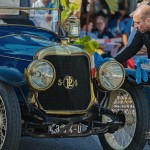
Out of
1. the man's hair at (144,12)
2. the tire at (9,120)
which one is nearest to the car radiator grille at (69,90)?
the tire at (9,120)

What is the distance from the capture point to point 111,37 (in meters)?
13.9

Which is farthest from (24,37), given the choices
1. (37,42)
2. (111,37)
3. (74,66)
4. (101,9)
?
(101,9)

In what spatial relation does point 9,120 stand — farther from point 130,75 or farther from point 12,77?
point 130,75

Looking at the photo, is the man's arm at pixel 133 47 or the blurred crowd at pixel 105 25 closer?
the man's arm at pixel 133 47

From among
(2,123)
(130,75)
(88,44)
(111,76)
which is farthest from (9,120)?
(88,44)

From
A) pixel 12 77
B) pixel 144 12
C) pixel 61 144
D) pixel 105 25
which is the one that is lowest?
pixel 61 144

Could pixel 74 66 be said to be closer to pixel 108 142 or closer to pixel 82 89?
pixel 82 89

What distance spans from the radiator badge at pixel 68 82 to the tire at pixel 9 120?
0.47 meters

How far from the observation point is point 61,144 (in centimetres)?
716

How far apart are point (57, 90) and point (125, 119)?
0.76m

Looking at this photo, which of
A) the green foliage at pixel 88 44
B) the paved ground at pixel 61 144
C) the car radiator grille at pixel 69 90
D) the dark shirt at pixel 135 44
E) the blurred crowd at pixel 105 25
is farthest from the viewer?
the blurred crowd at pixel 105 25

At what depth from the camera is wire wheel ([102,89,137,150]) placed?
631cm

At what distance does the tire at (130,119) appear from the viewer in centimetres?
624

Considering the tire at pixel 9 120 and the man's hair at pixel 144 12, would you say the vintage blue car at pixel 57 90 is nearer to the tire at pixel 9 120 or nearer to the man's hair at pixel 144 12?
the tire at pixel 9 120
